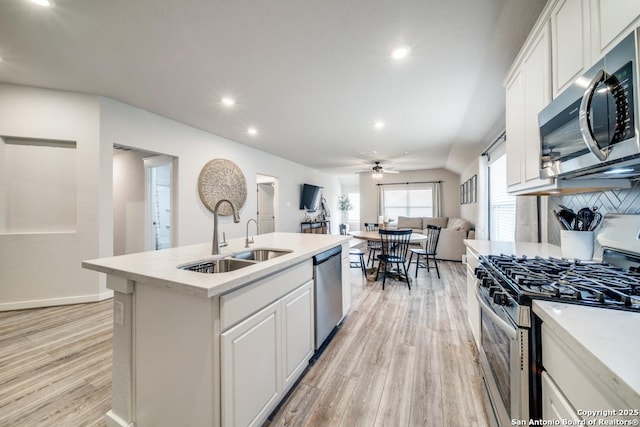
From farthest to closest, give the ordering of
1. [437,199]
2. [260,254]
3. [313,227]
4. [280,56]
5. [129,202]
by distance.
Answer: [437,199] < [313,227] < [129,202] < [280,56] < [260,254]

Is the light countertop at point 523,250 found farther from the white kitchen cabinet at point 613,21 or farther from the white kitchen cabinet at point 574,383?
the white kitchen cabinet at point 613,21

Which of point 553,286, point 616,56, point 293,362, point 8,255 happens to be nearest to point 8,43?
point 8,255

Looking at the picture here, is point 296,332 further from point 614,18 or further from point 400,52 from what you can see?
point 400,52

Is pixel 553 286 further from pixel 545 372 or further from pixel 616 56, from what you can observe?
pixel 616 56

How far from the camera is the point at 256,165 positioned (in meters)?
5.59

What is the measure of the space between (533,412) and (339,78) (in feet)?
9.17

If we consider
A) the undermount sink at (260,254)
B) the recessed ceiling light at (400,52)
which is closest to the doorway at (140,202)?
the undermount sink at (260,254)

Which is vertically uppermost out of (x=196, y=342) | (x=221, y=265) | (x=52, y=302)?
(x=221, y=265)

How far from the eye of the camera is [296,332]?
165cm

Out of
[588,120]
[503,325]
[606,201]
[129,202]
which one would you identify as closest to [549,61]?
[588,120]

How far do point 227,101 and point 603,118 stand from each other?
131 inches

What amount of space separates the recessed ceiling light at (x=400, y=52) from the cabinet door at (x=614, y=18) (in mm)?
1272

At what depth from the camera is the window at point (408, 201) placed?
27.2 feet

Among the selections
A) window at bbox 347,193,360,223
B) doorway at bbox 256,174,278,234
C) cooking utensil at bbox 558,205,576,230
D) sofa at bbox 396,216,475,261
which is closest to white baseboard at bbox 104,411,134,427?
cooking utensil at bbox 558,205,576,230
